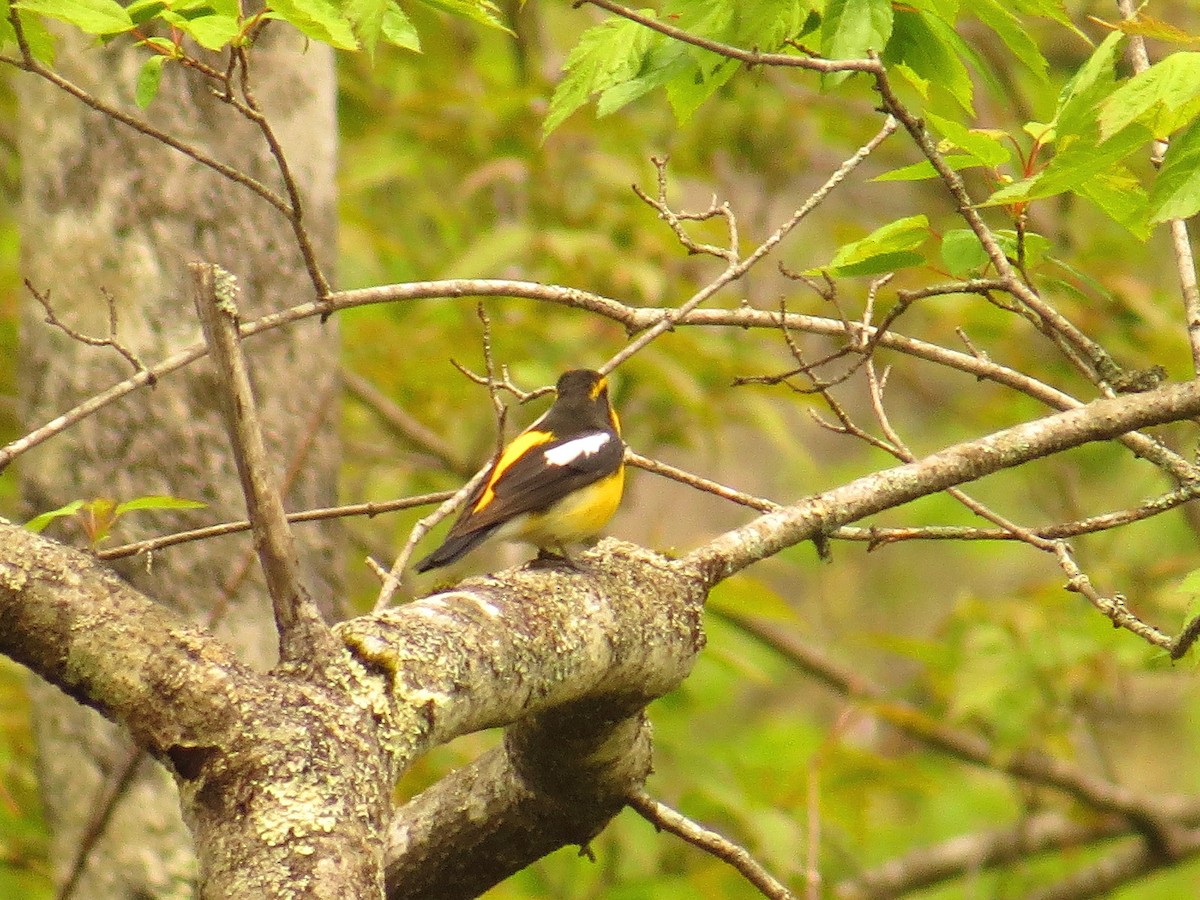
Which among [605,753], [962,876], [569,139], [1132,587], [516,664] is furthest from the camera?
[962,876]

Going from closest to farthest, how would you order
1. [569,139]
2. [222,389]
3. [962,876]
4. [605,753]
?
[222,389] → [605,753] → [569,139] → [962,876]

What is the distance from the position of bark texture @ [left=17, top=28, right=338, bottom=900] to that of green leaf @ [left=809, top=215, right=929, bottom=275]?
2.00 metres

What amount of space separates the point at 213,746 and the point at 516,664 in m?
0.60

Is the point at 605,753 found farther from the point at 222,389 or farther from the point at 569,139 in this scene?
the point at 569,139

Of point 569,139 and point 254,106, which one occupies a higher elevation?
point 569,139

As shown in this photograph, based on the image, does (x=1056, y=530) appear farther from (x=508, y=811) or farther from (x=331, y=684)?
(x=331, y=684)

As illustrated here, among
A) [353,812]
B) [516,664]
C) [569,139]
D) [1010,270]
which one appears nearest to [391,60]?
[569,139]

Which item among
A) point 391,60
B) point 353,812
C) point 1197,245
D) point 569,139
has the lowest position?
point 353,812

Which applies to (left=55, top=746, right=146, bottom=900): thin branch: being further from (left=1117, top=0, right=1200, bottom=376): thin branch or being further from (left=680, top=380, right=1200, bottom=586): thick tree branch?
(left=1117, top=0, right=1200, bottom=376): thin branch

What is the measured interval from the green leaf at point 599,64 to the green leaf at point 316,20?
492 millimetres

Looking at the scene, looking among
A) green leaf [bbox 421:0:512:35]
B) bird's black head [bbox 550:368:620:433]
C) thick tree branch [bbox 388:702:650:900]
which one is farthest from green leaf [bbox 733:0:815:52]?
bird's black head [bbox 550:368:620:433]

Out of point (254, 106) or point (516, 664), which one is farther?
point (254, 106)

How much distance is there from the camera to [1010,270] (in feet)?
9.92

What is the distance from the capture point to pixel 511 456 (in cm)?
464
